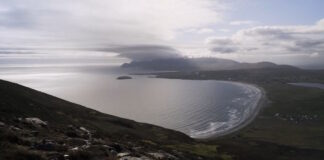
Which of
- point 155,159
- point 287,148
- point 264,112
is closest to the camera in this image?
point 155,159

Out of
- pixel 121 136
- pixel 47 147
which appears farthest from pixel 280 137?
pixel 47 147

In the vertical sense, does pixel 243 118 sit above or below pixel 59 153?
below

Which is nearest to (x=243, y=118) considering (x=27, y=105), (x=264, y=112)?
(x=264, y=112)

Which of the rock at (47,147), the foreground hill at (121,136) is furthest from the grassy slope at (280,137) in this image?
the rock at (47,147)

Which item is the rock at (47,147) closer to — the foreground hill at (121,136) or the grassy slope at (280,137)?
the foreground hill at (121,136)

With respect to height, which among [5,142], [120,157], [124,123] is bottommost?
[124,123]

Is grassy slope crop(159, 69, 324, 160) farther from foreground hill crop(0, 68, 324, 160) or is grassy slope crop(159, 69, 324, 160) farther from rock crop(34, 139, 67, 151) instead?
rock crop(34, 139, 67, 151)

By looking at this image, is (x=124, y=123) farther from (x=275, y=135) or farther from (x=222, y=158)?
(x=275, y=135)

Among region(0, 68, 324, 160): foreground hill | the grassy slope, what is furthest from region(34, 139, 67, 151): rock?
the grassy slope

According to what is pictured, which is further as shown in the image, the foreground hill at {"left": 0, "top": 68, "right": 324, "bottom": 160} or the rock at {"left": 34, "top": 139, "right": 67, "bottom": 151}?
the foreground hill at {"left": 0, "top": 68, "right": 324, "bottom": 160}

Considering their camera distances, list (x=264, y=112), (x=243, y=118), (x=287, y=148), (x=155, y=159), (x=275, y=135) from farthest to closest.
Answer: (x=264, y=112)
(x=243, y=118)
(x=275, y=135)
(x=287, y=148)
(x=155, y=159)

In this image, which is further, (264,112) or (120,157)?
(264,112)
